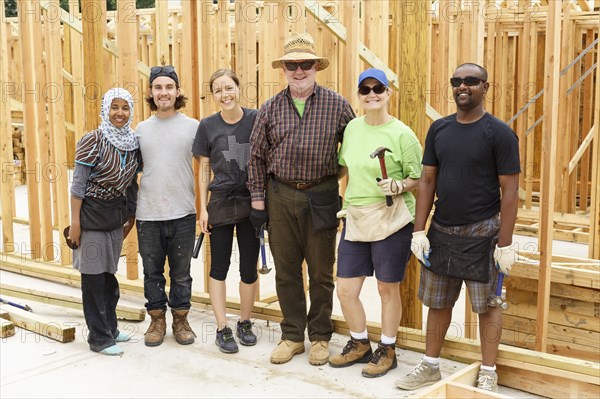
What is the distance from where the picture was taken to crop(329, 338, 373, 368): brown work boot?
13.3ft

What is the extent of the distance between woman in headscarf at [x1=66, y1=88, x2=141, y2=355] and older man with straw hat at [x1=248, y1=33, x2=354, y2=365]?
2.72 feet

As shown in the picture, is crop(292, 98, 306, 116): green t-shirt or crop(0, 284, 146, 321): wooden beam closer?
crop(292, 98, 306, 116): green t-shirt

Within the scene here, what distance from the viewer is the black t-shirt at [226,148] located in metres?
4.19

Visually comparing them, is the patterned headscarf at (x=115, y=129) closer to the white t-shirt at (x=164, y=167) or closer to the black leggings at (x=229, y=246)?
the white t-shirt at (x=164, y=167)

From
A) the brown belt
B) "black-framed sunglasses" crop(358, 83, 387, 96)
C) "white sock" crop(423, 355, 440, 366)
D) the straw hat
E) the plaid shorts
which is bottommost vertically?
"white sock" crop(423, 355, 440, 366)

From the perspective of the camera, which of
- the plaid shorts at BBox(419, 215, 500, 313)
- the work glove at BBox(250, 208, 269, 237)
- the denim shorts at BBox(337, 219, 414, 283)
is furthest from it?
the work glove at BBox(250, 208, 269, 237)

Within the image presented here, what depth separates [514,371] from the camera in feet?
12.7

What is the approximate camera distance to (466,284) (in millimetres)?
3555

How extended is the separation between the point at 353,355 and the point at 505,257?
3.95 ft

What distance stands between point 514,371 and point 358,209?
1304 millimetres

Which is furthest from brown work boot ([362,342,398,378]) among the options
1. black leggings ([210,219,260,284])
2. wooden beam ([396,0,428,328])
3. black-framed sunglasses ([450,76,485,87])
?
black-framed sunglasses ([450,76,485,87])

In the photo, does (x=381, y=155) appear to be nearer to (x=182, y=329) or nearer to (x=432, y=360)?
(x=432, y=360)

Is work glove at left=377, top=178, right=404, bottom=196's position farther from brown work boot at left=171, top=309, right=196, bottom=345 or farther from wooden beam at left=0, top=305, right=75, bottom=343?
wooden beam at left=0, top=305, right=75, bottom=343

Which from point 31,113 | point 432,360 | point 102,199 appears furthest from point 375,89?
point 31,113
